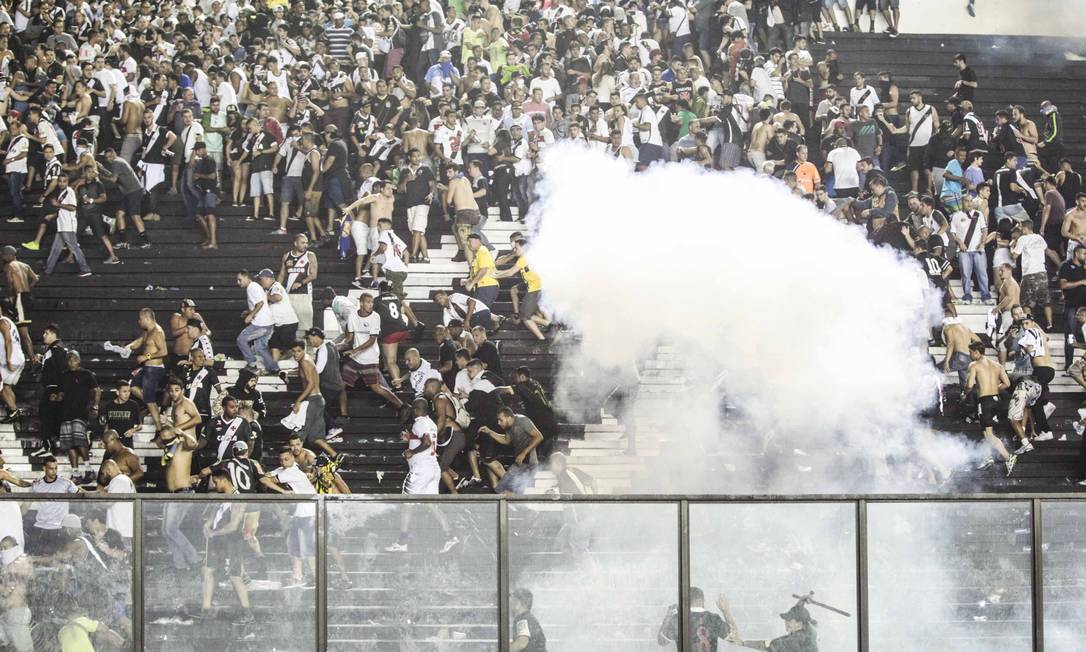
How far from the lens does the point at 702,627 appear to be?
7.36 meters

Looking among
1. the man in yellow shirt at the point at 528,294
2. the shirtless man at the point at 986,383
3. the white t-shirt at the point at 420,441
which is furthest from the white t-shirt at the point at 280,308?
the shirtless man at the point at 986,383

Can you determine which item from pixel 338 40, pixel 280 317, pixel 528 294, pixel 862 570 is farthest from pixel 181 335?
pixel 862 570

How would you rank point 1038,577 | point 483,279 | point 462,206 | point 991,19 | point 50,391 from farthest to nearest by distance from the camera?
1. point 991,19
2. point 462,206
3. point 483,279
4. point 50,391
5. point 1038,577

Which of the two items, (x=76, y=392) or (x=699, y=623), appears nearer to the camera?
(x=699, y=623)

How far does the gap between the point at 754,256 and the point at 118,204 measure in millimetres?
6312

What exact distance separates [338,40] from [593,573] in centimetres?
1015

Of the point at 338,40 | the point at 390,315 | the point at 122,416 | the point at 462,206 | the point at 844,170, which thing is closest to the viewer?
the point at 122,416

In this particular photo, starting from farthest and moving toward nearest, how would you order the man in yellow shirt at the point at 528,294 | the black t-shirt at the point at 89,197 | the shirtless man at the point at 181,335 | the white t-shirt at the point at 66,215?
the black t-shirt at the point at 89,197, the white t-shirt at the point at 66,215, the man in yellow shirt at the point at 528,294, the shirtless man at the point at 181,335

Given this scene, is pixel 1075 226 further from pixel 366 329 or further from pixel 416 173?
pixel 366 329

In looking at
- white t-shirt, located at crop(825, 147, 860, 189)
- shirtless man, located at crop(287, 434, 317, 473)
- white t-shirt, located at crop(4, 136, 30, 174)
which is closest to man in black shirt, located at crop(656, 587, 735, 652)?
shirtless man, located at crop(287, 434, 317, 473)

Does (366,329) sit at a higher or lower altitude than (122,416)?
higher

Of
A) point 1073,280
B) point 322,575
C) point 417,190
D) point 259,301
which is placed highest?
point 417,190

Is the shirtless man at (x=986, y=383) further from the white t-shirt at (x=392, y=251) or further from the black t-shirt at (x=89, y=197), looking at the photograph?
the black t-shirt at (x=89, y=197)

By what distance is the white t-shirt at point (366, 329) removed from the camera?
13.5 metres
